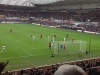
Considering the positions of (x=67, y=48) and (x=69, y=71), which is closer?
(x=69, y=71)

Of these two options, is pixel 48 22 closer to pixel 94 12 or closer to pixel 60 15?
pixel 60 15

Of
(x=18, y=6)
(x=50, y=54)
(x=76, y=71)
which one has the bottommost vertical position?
(x=50, y=54)

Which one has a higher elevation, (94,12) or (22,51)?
(94,12)

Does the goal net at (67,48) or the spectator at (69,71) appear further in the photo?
the goal net at (67,48)

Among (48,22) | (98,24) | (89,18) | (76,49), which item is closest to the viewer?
(76,49)

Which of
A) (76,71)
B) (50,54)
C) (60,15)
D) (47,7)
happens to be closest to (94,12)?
(60,15)

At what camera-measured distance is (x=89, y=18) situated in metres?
72.6

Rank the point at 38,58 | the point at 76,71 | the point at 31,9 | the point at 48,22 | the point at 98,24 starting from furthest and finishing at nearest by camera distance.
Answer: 1. the point at 31,9
2. the point at 48,22
3. the point at 98,24
4. the point at 38,58
5. the point at 76,71

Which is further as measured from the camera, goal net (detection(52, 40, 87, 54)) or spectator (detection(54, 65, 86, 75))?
goal net (detection(52, 40, 87, 54))

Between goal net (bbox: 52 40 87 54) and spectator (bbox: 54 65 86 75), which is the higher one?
spectator (bbox: 54 65 86 75)

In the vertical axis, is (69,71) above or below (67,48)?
above

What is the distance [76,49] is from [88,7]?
1923 inches

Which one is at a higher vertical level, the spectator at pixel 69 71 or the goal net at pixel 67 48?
the spectator at pixel 69 71

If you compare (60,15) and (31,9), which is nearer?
(60,15)
